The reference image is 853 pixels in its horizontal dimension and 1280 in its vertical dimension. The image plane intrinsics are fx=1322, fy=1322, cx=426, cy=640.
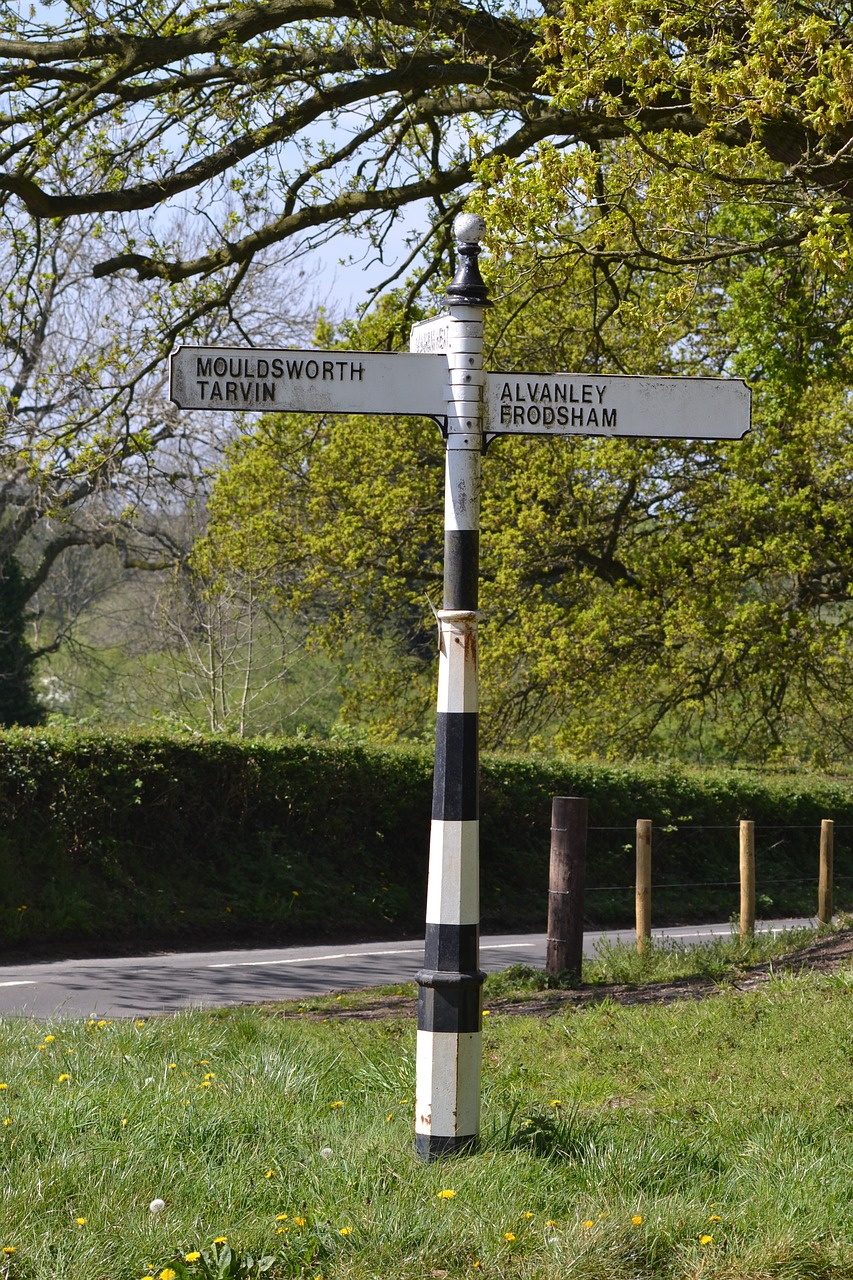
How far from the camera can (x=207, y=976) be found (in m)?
10.6

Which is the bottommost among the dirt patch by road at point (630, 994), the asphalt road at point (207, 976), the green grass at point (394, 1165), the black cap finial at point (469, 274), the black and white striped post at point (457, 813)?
the asphalt road at point (207, 976)

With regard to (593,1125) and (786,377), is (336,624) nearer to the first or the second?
(786,377)

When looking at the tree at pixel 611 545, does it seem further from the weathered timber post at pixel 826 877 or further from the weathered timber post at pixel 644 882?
the weathered timber post at pixel 644 882

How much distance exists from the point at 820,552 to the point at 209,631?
30.5 feet

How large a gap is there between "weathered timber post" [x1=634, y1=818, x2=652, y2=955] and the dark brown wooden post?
46.5 inches

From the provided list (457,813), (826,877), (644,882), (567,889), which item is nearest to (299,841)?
(644,882)

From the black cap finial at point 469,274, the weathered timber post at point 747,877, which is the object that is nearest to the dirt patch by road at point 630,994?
the weathered timber post at point 747,877

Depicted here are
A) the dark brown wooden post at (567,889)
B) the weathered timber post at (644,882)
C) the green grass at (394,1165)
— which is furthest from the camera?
the weathered timber post at (644,882)

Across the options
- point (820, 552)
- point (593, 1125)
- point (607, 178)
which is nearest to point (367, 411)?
point (593, 1125)

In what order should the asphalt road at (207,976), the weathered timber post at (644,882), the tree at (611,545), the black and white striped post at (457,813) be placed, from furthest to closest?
the tree at (611,545), the weathered timber post at (644,882), the asphalt road at (207,976), the black and white striped post at (457,813)

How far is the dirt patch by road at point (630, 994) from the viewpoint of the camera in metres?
8.54

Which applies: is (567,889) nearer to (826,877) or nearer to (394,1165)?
(826,877)

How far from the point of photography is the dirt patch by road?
8.54m

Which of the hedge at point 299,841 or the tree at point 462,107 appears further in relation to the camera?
the hedge at point 299,841
